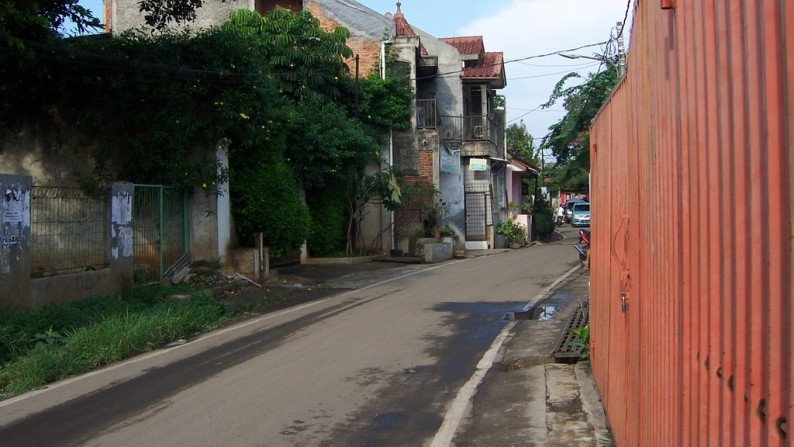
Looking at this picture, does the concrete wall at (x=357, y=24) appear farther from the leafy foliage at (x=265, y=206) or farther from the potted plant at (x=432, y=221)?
the leafy foliage at (x=265, y=206)

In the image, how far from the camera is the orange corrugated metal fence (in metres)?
1.78

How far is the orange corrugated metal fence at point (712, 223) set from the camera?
178cm

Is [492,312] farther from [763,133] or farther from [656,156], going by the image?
[763,133]

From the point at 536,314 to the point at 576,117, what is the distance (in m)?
20.9

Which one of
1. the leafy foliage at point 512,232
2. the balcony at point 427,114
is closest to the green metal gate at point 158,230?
the balcony at point 427,114

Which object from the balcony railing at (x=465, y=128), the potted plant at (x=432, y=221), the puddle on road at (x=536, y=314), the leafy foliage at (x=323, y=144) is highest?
the balcony railing at (x=465, y=128)

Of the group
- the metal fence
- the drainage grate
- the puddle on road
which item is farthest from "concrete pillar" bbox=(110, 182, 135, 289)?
the drainage grate

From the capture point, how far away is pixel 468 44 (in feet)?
118

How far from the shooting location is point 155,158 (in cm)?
1611

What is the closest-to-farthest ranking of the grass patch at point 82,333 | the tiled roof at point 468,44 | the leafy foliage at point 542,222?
the grass patch at point 82,333, the tiled roof at point 468,44, the leafy foliage at point 542,222

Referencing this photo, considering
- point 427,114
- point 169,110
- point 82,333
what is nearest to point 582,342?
point 82,333

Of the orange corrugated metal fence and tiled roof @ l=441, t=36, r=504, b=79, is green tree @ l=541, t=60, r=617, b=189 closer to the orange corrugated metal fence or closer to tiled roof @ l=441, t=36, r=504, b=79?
tiled roof @ l=441, t=36, r=504, b=79

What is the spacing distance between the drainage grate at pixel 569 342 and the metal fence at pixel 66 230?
345 inches

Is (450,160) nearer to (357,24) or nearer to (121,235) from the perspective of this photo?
(357,24)
